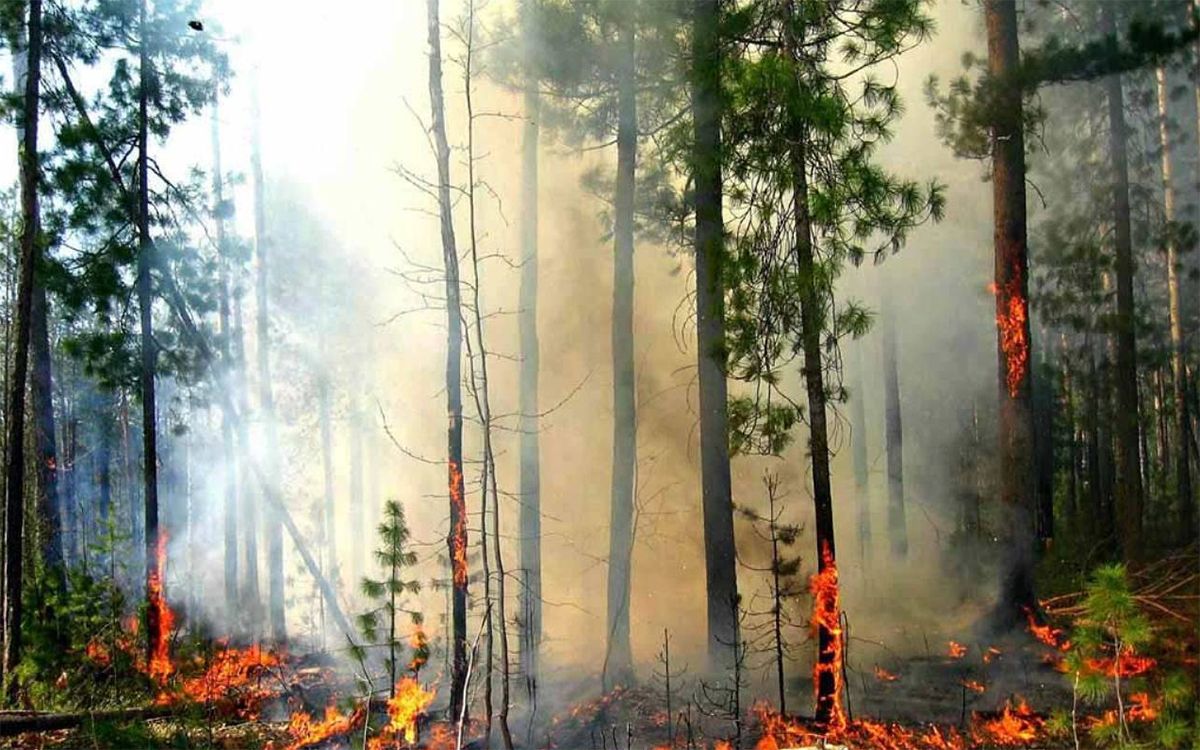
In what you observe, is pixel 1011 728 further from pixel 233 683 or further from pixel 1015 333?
pixel 233 683

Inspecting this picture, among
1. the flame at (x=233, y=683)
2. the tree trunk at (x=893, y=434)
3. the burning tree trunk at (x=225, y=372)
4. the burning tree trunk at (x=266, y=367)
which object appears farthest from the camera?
the tree trunk at (x=893, y=434)

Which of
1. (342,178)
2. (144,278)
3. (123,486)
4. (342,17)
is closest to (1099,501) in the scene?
(342,178)

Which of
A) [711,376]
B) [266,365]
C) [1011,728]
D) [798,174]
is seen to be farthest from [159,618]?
[1011,728]

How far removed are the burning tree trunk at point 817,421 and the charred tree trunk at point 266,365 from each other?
28.2 feet

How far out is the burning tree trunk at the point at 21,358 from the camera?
27.1 feet

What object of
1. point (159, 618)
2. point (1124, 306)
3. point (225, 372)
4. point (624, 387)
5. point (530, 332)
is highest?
point (530, 332)

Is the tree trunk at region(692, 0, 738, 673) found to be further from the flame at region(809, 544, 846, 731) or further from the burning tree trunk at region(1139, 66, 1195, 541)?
the burning tree trunk at region(1139, 66, 1195, 541)

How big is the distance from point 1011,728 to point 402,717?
532 cm

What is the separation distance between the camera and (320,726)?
7.55m

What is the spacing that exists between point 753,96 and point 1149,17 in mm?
5738

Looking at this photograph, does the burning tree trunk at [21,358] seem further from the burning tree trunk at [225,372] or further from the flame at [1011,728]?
the flame at [1011,728]

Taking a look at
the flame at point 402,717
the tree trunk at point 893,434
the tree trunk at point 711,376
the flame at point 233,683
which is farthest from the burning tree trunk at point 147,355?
the tree trunk at point 893,434

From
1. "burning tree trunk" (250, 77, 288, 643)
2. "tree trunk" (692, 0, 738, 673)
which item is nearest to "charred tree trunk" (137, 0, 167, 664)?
"burning tree trunk" (250, 77, 288, 643)

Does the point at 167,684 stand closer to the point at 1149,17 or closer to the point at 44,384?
the point at 44,384
